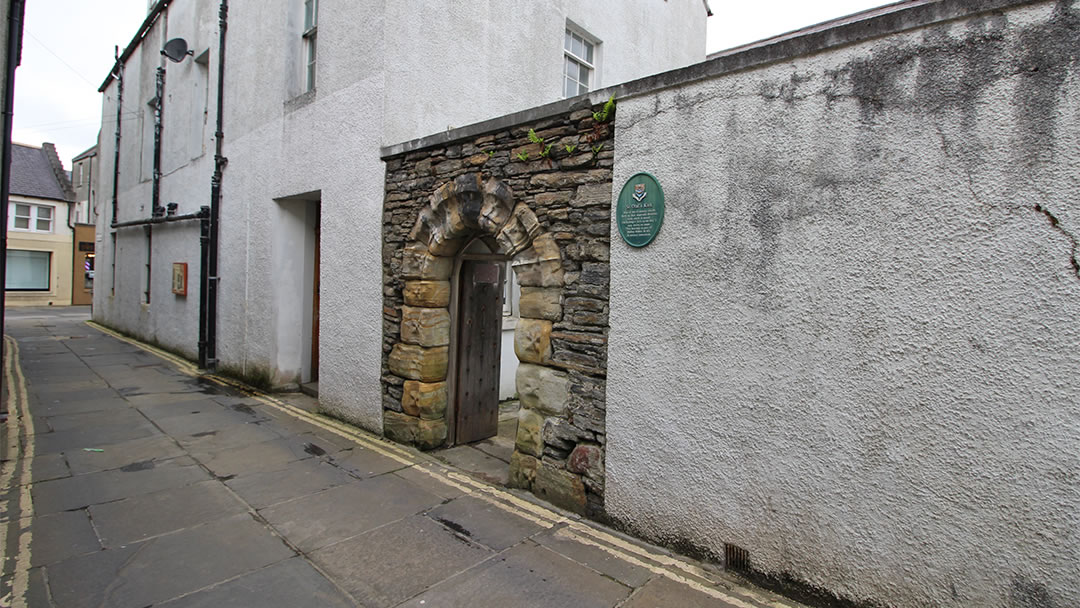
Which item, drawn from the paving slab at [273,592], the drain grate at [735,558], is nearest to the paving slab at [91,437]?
the paving slab at [273,592]

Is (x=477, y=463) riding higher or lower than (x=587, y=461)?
lower

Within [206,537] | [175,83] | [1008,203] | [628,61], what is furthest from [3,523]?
[175,83]

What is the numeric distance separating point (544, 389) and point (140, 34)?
50.0ft

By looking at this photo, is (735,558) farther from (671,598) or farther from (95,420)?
(95,420)

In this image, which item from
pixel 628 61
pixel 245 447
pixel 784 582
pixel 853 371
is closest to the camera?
pixel 853 371

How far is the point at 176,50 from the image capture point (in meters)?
10.5

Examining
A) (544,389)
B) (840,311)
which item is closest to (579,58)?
(544,389)

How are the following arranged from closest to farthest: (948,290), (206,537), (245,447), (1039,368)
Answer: (1039,368), (948,290), (206,537), (245,447)

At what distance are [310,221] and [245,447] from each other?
3.79 meters

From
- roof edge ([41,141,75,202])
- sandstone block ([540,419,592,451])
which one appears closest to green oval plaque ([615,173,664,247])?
sandstone block ([540,419,592,451])

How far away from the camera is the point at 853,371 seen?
2811 millimetres

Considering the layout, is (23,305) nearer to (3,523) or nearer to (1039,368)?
(3,523)

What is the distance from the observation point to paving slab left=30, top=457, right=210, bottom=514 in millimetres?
4242

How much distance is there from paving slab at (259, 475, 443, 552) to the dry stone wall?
2.92 ft
